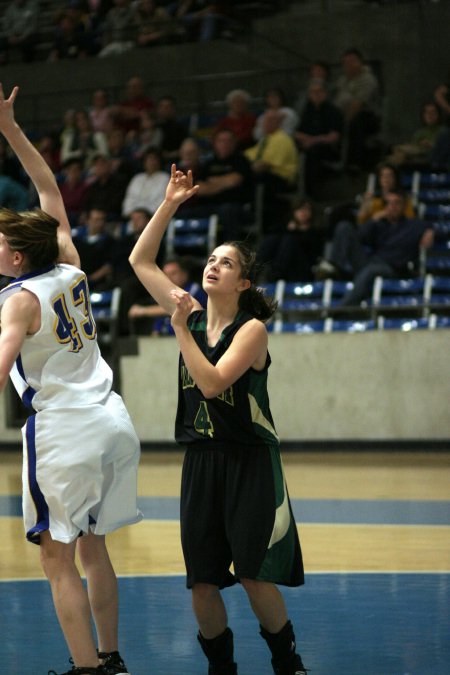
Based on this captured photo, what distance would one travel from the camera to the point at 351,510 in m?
8.69

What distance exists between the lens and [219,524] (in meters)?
4.36

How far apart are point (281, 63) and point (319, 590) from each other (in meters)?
12.6

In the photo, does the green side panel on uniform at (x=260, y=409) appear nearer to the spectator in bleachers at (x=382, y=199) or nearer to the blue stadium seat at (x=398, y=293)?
the blue stadium seat at (x=398, y=293)

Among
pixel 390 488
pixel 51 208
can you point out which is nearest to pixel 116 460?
pixel 51 208

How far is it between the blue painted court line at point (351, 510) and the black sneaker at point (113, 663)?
3.92 metres

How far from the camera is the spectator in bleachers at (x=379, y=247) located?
1266cm

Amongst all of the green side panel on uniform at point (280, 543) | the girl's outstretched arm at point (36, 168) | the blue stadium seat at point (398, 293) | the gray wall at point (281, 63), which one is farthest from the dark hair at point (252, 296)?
the gray wall at point (281, 63)

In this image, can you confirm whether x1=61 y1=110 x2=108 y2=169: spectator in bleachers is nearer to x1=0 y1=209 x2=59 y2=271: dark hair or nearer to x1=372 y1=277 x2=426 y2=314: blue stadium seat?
x1=372 y1=277 x2=426 y2=314: blue stadium seat

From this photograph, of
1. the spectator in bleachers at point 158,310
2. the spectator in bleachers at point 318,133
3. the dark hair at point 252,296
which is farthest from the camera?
the spectator in bleachers at point 318,133

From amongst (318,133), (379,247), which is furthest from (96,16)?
(379,247)

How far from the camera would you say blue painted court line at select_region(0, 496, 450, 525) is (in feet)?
26.9

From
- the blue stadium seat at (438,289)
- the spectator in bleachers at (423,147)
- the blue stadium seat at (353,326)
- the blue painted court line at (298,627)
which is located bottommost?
the blue painted court line at (298,627)

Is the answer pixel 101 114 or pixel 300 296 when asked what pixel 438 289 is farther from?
pixel 101 114

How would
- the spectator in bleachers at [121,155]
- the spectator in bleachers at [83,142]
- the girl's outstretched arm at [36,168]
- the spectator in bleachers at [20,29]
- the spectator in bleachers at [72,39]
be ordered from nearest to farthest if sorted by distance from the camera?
the girl's outstretched arm at [36,168] → the spectator in bleachers at [121,155] → the spectator in bleachers at [83,142] → the spectator in bleachers at [72,39] → the spectator in bleachers at [20,29]
